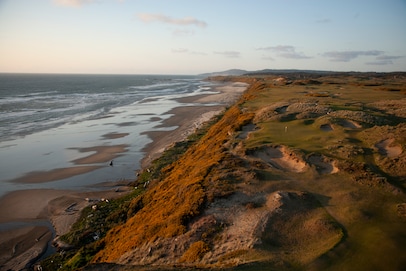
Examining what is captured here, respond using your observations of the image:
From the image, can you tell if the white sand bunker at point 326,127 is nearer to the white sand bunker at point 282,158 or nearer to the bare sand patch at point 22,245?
the white sand bunker at point 282,158

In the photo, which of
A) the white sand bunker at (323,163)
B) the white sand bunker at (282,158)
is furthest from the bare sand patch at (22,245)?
the white sand bunker at (323,163)

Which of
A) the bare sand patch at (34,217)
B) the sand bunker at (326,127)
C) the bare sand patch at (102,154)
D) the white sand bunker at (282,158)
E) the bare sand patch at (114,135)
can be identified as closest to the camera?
the bare sand patch at (34,217)

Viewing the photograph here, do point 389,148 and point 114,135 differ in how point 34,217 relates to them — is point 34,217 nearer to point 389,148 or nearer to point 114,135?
point 114,135

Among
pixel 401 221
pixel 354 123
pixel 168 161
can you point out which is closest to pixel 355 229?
pixel 401 221

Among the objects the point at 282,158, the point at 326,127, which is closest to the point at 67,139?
the point at 282,158

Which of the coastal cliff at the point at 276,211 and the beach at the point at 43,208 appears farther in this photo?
the beach at the point at 43,208

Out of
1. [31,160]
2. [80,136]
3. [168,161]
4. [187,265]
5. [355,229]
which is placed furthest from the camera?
[80,136]

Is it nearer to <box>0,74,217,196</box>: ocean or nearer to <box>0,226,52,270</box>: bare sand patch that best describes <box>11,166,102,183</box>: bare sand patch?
<box>0,74,217,196</box>: ocean

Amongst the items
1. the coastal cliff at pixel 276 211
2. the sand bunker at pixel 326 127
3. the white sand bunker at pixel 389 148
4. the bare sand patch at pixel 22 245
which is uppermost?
the sand bunker at pixel 326 127

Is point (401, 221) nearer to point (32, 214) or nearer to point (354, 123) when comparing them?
point (354, 123)
